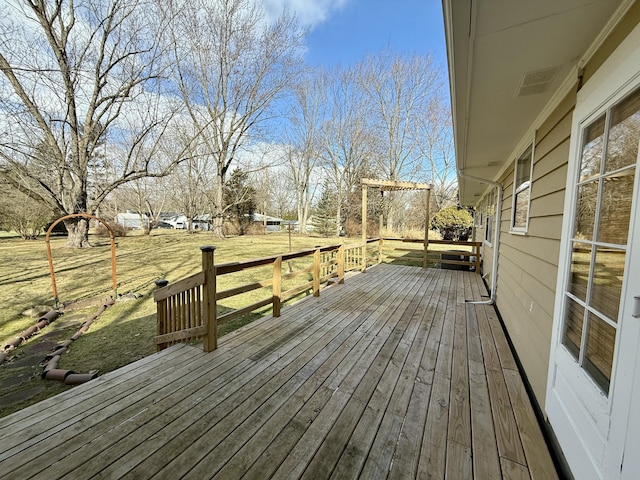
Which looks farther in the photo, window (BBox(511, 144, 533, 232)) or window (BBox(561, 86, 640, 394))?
window (BBox(511, 144, 533, 232))

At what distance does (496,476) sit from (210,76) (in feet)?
61.3

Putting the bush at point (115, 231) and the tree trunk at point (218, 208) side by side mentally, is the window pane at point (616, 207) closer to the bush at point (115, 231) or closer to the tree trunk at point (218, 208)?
the tree trunk at point (218, 208)

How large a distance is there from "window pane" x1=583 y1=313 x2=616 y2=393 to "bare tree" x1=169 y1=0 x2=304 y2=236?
14.0 meters

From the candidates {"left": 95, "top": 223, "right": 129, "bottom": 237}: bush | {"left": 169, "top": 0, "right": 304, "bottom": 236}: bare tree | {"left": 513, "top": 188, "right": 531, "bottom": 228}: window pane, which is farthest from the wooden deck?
{"left": 95, "top": 223, "right": 129, "bottom": 237}: bush

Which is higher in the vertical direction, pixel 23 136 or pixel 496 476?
pixel 23 136

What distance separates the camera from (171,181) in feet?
77.6

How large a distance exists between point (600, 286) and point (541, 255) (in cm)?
107

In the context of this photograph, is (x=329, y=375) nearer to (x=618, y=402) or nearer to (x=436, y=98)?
(x=618, y=402)

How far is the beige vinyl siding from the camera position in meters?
1.92

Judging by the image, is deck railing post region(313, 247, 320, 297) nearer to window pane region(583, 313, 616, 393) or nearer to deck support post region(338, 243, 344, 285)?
deck support post region(338, 243, 344, 285)

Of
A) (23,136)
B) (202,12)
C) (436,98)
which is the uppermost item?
(202,12)

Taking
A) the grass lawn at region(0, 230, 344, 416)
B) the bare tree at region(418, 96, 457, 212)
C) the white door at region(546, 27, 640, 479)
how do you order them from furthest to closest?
1. the bare tree at region(418, 96, 457, 212)
2. the grass lawn at region(0, 230, 344, 416)
3. the white door at region(546, 27, 640, 479)

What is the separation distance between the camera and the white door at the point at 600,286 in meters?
1.02

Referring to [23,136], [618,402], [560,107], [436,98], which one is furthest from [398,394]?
[436,98]
